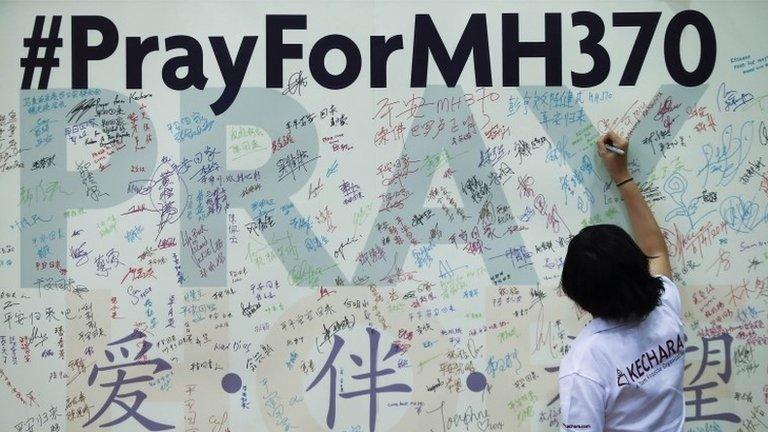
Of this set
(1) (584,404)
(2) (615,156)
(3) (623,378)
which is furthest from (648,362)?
(2) (615,156)

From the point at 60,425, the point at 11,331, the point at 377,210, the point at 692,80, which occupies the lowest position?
the point at 60,425

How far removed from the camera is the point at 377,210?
2.35 meters

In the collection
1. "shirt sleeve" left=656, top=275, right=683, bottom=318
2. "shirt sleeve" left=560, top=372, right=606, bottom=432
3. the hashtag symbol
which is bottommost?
"shirt sleeve" left=560, top=372, right=606, bottom=432

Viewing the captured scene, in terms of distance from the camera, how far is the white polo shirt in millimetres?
1662

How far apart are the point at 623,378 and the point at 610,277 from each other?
26 centimetres

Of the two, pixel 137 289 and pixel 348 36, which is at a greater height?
pixel 348 36

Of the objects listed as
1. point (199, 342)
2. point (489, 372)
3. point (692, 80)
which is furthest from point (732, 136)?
point (199, 342)

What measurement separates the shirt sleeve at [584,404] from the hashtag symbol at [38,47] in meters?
1.98

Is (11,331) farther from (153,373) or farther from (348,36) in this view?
(348,36)

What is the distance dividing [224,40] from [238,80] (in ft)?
0.48

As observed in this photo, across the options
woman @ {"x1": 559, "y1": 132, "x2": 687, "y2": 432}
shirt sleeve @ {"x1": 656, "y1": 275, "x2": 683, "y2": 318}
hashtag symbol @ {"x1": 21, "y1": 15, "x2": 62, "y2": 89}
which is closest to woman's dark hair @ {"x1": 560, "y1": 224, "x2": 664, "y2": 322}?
woman @ {"x1": 559, "y1": 132, "x2": 687, "y2": 432}

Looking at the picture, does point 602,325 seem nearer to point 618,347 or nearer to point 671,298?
point 618,347

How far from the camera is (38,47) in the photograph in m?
2.39

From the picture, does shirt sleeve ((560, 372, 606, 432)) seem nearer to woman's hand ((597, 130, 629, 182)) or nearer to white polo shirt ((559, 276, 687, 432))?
white polo shirt ((559, 276, 687, 432))
